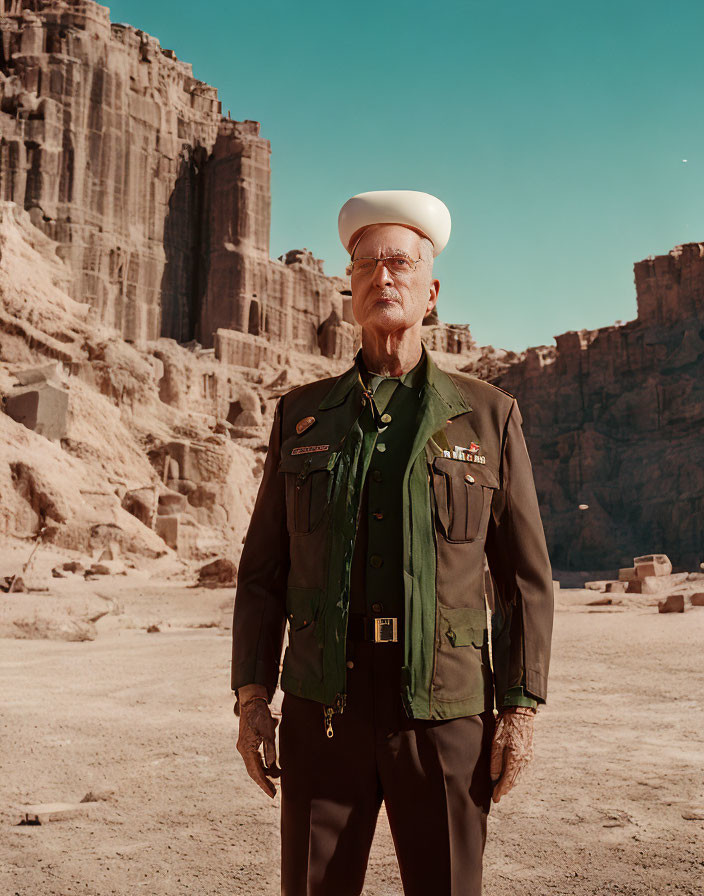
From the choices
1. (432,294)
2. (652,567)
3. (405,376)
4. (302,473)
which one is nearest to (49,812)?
(302,473)

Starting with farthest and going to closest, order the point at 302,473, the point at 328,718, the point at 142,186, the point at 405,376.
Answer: the point at 142,186 < the point at 405,376 < the point at 302,473 < the point at 328,718

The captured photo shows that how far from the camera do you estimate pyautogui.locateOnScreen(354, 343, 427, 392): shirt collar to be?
2.49 metres

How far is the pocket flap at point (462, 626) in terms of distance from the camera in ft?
7.23

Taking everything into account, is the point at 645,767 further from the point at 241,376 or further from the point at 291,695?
the point at 241,376

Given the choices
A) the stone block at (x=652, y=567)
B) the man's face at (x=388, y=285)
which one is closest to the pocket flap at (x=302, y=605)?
the man's face at (x=388, y=285)

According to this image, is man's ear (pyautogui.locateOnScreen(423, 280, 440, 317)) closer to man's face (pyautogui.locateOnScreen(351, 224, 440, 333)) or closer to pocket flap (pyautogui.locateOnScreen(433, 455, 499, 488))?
man's face (pyautogui.locateOnScreen(351, 224, 440, 333))

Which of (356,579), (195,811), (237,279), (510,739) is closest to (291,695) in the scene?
(356,579)

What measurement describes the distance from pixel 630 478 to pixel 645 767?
153ft

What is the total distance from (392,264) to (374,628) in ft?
3.29

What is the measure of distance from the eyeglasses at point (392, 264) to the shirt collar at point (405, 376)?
0.81 ft

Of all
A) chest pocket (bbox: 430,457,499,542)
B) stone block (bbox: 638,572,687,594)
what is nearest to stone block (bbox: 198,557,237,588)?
stone block (bbox: 638,572,687,594)

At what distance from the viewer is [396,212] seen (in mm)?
2439

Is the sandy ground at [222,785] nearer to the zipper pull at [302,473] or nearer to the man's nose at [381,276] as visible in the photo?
the zipper pull at [302,473]

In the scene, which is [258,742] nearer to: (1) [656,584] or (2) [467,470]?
(2) [467,470]
